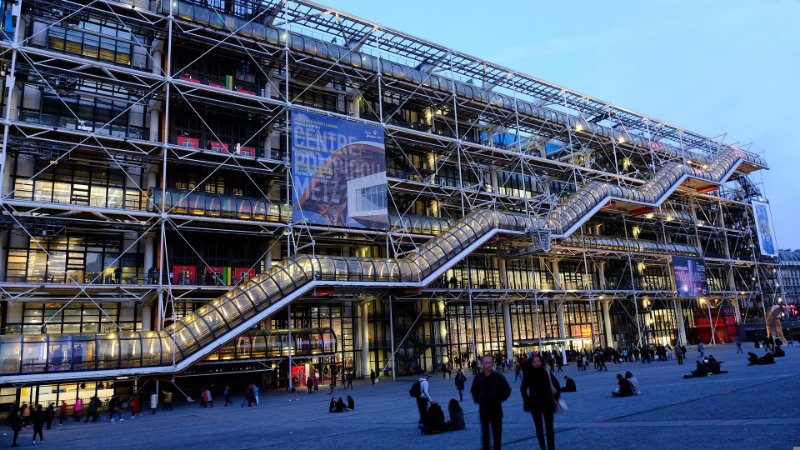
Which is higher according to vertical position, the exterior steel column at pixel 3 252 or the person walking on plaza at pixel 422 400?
the exterior steel column at pixel 3 252

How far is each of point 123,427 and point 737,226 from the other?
54458mm

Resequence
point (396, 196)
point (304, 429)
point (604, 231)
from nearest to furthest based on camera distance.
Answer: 1. point (304, 429)
2. point (396, 196)
3. point (604, 231)

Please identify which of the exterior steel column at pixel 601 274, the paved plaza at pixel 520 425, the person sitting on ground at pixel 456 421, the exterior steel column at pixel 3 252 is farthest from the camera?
the exterior steel column at pixel 601 274

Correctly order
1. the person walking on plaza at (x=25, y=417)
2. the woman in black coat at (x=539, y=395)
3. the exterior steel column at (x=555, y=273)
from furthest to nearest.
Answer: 1. the exterior steel column at (x=555, y=273)
2. the person walking on plaza at (x=25, y=417)
3. the woman in black coat at (x=539, y=395)

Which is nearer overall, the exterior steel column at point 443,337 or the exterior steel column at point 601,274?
the exterior steel column at point 443,337

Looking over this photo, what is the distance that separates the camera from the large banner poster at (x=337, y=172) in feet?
85.5

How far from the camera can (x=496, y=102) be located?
35156 mm

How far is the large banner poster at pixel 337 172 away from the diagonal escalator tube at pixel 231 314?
2.68 meters

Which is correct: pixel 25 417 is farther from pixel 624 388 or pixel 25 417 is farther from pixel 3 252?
pixel 624 388

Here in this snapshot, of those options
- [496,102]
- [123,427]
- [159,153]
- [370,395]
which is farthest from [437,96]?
[123,427]

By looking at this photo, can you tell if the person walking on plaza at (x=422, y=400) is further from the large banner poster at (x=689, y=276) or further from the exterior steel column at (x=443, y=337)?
the large banner poster at (x=689, y=276)

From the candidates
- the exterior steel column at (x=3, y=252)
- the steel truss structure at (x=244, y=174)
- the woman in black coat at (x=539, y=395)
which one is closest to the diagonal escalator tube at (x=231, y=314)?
the steel truss structure at (x=244, y=174)

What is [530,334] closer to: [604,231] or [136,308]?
[604,231]

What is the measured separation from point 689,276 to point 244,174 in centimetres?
3303
